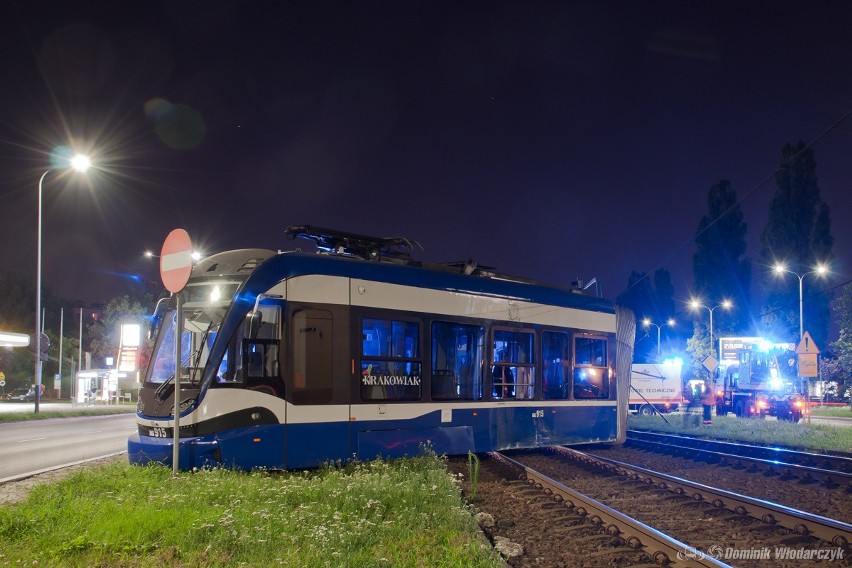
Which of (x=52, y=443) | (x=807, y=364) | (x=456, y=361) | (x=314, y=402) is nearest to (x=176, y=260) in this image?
(x=314, y=402)

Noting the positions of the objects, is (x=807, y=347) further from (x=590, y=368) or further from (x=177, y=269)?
(x=177, y=269)

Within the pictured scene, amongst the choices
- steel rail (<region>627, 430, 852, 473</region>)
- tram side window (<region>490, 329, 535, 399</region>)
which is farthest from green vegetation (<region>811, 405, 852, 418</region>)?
tram side window (<region>490, 329, 535, 399</region>)

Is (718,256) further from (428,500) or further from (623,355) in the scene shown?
(428,500)

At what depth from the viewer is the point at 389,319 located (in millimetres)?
11703

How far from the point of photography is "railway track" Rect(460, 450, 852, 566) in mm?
7227

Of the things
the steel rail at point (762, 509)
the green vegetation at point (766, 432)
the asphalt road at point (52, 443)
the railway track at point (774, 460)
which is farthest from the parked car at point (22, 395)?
the steel rail at point (762, 509)

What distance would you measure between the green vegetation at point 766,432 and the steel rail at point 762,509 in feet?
29.3

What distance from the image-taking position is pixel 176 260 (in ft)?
29.0

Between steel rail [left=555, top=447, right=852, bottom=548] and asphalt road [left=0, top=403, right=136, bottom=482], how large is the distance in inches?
413

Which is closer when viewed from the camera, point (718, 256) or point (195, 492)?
point (195, 492)

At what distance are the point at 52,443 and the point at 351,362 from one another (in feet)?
36.8

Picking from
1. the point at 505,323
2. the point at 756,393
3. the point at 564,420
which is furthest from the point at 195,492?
the point at 756,393

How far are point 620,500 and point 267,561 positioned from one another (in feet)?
19.8

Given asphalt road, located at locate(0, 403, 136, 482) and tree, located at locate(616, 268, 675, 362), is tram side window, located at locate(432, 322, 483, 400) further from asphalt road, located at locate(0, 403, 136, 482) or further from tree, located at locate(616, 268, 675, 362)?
tree, located at locate(616, 268, 675, 362)
